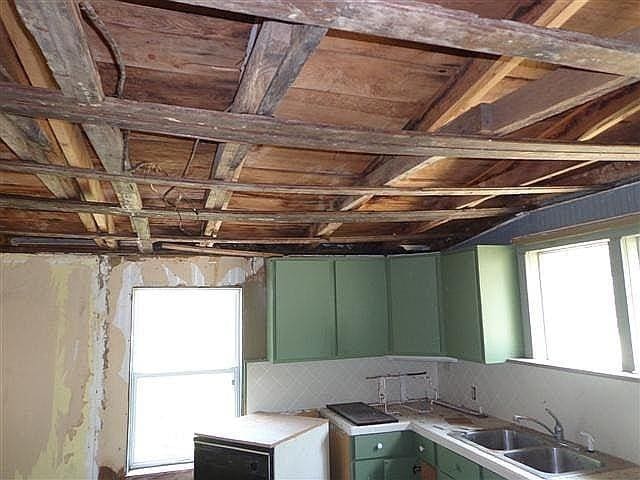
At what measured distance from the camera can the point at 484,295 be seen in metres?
3.25

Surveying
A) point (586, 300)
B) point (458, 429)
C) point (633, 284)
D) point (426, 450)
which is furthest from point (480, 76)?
point (426, 450)

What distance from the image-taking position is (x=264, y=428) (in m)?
3.31

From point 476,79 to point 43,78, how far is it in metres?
1.13

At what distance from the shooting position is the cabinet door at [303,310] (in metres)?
3.71

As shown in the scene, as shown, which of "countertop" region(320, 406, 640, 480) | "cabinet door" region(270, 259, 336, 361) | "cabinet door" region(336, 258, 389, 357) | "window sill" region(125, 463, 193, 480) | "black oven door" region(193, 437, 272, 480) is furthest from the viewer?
"cabinet door" region(336, 258, 389, 357)

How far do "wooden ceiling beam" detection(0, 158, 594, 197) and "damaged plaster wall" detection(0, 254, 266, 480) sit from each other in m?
1.90

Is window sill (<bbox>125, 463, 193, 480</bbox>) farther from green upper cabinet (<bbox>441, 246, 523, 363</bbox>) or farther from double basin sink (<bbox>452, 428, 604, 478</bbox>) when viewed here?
green upper cabinet (<bbox>441, 246, 523, 363</bbox>)

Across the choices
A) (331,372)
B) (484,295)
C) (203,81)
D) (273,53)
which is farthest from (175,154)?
(331,372)

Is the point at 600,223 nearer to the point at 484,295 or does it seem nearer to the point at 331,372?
the point at 484,295

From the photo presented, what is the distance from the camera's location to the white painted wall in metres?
2.42

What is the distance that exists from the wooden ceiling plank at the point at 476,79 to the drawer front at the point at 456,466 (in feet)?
5.97

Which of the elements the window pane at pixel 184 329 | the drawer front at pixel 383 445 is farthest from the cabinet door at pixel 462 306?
the window pane at pixel 184 329

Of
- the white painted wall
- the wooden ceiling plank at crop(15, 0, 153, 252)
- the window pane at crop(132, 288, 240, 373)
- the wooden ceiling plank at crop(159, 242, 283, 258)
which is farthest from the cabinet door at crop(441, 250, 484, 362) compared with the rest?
the wooden ceiling plank at crop(15, 0, 153, 252)

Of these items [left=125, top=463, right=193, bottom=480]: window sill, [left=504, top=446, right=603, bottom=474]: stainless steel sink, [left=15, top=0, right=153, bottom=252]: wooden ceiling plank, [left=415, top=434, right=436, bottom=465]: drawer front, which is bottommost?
[left=125, top=463, right=193, bottom=480]: window sill
